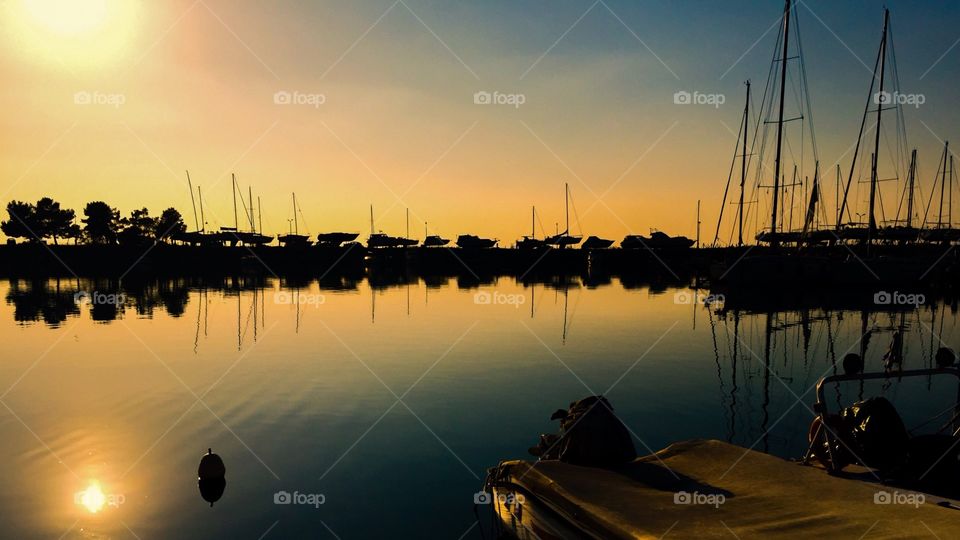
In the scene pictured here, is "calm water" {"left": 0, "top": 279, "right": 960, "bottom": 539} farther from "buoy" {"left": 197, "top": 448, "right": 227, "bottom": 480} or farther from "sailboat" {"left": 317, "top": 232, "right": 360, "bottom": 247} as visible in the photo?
"sailboat" {"left": 317, "top": 232, "right": 360, "bottom": 247}

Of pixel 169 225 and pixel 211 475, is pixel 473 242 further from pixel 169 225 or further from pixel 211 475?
pixel 211 475

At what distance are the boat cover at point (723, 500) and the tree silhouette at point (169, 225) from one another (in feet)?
596

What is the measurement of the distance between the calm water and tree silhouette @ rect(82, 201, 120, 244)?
125 meters

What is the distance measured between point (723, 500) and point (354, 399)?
18875 millimetres

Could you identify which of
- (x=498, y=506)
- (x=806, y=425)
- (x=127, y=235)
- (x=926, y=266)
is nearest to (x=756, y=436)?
(x=806, y=425)

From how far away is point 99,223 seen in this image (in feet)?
547

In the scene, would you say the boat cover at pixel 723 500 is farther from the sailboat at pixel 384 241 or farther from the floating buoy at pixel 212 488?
the sailboat at pixel 384 241

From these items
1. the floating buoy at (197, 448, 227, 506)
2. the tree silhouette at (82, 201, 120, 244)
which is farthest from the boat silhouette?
the floating buoy at (197, 448, 227, 506)

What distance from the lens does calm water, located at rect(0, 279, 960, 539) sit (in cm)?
1580

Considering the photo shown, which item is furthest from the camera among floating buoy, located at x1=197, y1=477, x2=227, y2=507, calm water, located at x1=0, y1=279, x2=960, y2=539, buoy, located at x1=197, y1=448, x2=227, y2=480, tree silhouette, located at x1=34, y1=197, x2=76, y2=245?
tree silhouette, located at x1=34, y1=197, x2=76, y2=245

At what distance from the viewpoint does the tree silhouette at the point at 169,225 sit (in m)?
177

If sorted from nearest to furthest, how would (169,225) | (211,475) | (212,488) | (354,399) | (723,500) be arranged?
(723,500)
(212,488)
(211,475)
(354,399)
(169,225)

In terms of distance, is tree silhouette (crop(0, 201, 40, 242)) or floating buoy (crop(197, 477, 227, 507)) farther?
tree silhouette (crop(0, 201, 40, 242))

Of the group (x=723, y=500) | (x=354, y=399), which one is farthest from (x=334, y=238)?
(x=723, y=500)
